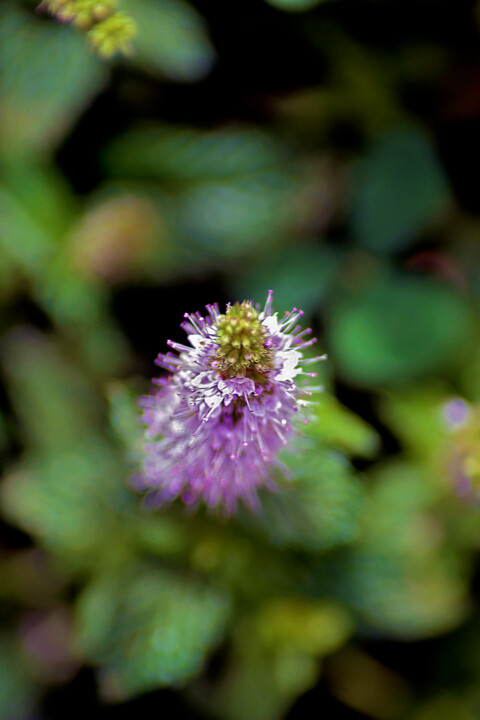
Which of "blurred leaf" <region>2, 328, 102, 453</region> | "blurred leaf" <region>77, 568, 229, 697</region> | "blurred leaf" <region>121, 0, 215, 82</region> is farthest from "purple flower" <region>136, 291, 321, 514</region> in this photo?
"blurred leaf" <region>121, 0, 215, 82</region>

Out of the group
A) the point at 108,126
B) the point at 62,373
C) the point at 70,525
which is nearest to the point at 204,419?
the point at 70,525

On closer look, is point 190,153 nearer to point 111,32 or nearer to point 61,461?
point 111,32

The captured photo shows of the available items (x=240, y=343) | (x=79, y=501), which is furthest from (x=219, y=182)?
(x=240, y=343)

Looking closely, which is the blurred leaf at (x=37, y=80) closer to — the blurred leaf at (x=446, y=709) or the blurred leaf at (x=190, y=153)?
the blurred leaf at (x=190, y=153)

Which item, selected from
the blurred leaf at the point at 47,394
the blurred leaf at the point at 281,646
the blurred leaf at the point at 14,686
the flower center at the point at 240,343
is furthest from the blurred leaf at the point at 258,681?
the flower center at the point at 240,343

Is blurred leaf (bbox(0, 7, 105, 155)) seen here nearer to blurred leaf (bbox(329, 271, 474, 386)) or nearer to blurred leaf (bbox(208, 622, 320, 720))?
blurred leaf (bbox(329, 271, 474, 386))
